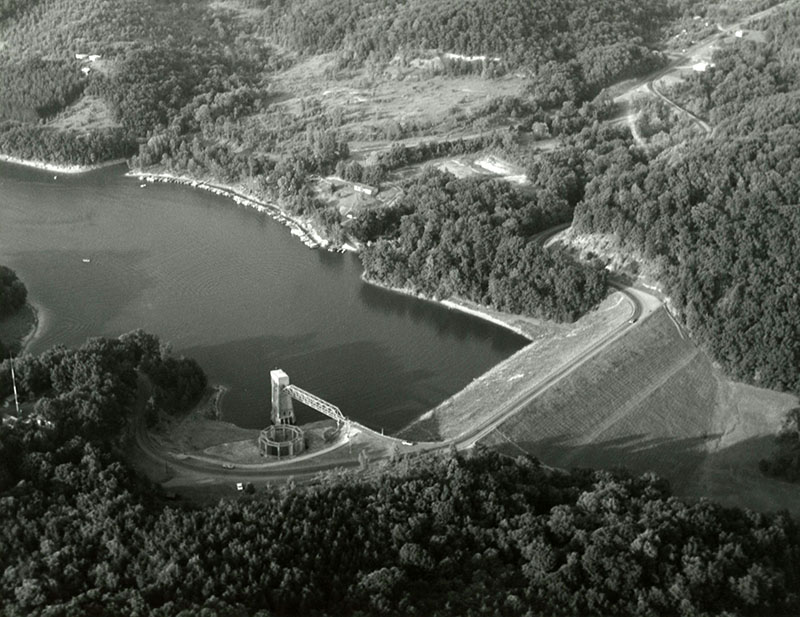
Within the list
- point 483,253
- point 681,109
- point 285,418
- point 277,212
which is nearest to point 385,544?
point 285,418

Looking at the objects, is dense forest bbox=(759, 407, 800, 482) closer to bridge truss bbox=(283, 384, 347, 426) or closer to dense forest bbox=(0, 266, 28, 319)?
bridge truss bbox=(283, 384, 347, 426)

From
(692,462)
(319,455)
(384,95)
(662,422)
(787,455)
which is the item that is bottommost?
(692,462)

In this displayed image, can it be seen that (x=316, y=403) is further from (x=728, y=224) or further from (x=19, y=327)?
(x=728, y=224)

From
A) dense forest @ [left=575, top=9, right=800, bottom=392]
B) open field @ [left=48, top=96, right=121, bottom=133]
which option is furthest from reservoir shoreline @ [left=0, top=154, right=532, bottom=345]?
dense forest @ [left=575, top=9, right=800, bottom=392]

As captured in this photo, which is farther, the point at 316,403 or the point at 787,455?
the point at 316,403

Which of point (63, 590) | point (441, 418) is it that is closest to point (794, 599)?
point (441, 418)

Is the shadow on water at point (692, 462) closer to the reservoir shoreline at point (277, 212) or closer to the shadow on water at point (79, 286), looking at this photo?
the reservoir shoreline at point (277, 212)
